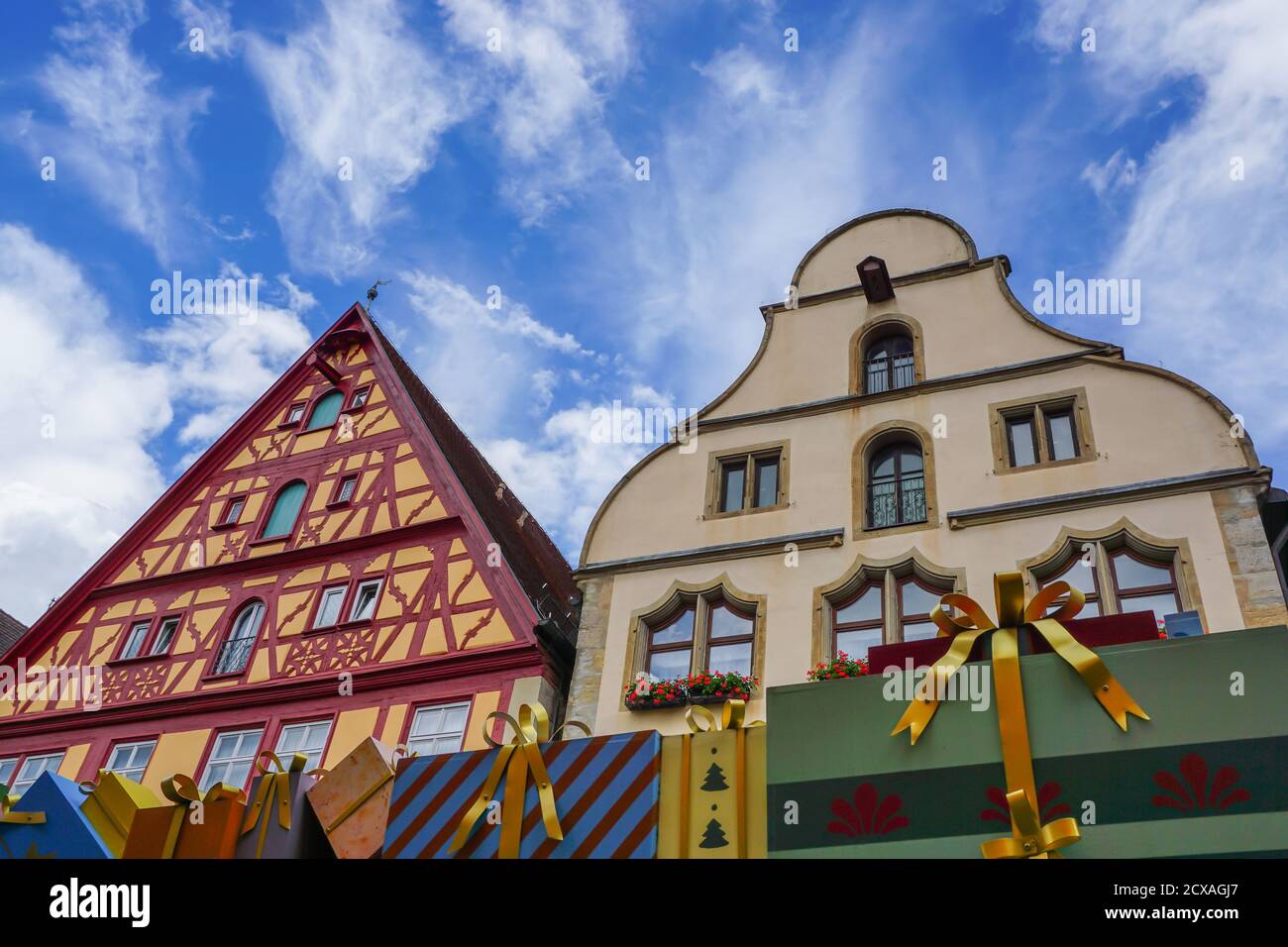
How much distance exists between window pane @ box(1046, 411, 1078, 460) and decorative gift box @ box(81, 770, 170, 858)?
8741mm

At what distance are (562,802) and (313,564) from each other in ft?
27.5

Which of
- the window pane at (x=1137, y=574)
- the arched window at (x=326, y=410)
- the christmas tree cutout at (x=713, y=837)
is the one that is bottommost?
the christmas tree cutout at (x=713, y=837)

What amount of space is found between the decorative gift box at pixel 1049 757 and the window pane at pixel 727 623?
453 cm

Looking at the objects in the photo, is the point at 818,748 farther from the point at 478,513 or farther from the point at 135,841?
the point at 478,513

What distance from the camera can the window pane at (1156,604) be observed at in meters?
10.2

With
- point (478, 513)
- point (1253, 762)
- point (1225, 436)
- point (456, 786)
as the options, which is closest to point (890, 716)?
point (1253, 762)

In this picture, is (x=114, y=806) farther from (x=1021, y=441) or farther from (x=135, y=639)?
(x=1021, y=441)

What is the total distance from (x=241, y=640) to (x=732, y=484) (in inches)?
259

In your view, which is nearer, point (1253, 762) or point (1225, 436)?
point (1253, 762)

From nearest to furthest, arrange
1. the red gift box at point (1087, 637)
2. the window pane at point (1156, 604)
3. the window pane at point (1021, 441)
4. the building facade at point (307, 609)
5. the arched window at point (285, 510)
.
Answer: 1. the red gift box at point (1087, 637)
2. the window pane at point (1156, 604)
3. the window pane at point (1021, 441)
4. the building facade at point (307, 609)
5. the arched window at point (285, 510)

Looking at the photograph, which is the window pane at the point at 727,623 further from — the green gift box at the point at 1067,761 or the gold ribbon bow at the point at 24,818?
the gold ribbon bow at the point at 24,818

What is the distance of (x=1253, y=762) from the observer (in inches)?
240

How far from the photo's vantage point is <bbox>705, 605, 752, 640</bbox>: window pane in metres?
11.9

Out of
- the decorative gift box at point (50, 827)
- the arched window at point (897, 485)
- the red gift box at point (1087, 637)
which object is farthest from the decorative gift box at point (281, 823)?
the arched window at point (897, 485)
